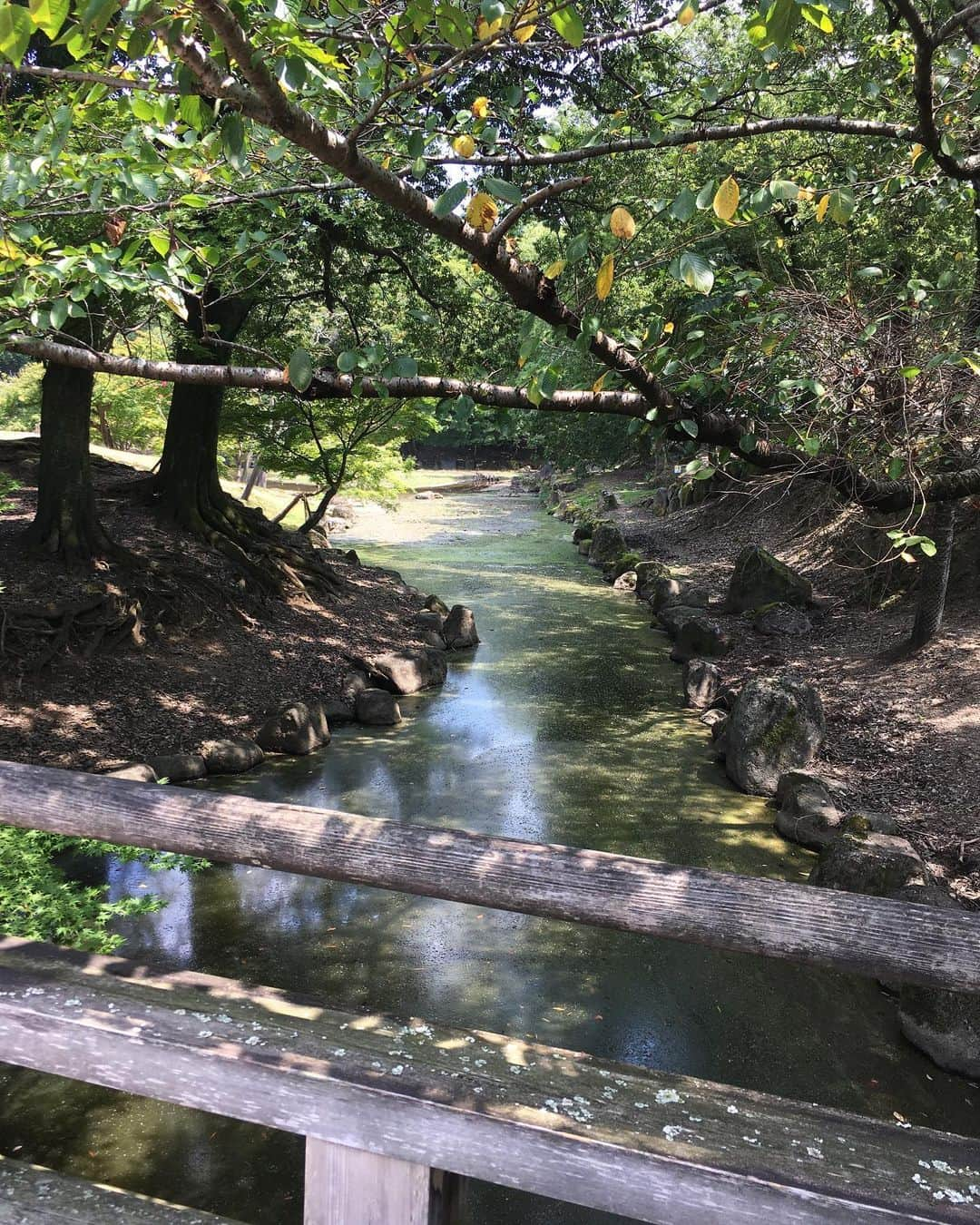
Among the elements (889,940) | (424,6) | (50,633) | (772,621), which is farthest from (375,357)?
(772,621)

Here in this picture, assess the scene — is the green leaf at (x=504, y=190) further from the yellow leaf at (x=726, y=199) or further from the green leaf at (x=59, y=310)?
the green leaf at (x=59, y=310)

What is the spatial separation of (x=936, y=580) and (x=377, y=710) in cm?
570

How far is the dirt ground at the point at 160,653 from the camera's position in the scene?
741 centimetres

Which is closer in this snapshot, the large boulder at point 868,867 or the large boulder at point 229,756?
the large boulder at point 868,867

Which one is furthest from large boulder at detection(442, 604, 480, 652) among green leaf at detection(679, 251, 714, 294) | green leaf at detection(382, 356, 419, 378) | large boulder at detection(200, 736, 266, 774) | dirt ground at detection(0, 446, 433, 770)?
→ green leaf at detection(679, 251, 714, 294)

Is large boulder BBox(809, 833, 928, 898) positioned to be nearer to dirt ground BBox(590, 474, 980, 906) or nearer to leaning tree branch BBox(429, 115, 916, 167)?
dirt ground BBox(590, 474, 980, 906)

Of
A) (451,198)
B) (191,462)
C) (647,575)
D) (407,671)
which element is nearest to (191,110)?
(451,198)

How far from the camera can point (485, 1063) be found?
197 cm

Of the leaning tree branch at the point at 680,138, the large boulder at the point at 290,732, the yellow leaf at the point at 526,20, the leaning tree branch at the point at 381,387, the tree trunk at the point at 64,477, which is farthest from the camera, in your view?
the tree trunk at the point at 64,477

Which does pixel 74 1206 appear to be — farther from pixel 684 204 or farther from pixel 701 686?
pixel 701 686

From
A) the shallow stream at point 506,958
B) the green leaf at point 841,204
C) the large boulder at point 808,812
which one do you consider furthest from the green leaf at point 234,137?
the large boulder at point 808,812

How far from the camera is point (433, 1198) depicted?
5.90ft

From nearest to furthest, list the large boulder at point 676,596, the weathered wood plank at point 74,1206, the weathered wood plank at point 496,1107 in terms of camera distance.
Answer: the weathered wood plank at point 496,1107 → the weathered wood plank at point 74,1206 → the large boulder at point 676,596

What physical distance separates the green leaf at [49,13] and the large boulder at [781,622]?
11108 millimetres
